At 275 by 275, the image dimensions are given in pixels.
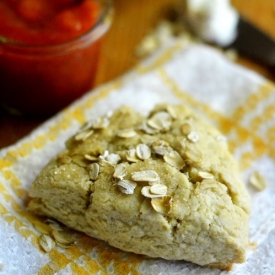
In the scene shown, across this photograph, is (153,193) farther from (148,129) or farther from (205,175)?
(148,129)

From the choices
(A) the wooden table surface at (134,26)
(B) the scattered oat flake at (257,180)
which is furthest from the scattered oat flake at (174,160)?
(A) the wooden table surface at (134,26)

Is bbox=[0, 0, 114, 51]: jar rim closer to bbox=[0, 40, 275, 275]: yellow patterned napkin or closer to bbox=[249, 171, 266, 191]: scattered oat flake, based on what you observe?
bbox=[0, 40, 275, 275]: yellow patterned napkin

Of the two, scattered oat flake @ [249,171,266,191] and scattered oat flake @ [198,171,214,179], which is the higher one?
scattered oat flake @ [198,171,214,179]

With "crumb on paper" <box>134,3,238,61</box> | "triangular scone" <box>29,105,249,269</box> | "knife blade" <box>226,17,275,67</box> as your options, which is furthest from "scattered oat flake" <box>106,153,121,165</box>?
"knife blade" <box>226,17,275,67</box>

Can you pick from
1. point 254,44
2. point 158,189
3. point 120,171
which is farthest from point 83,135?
point 254,44

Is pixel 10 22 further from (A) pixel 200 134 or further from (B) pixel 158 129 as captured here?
(A) pixel 200 134

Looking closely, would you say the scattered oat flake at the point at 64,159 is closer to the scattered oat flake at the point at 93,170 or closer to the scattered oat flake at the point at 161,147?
the scattered oat flake at the point at 93,170
